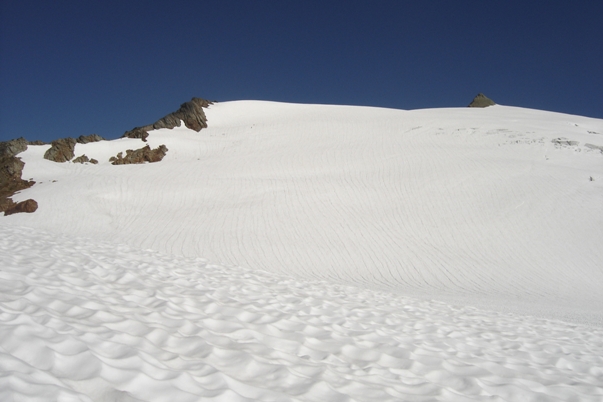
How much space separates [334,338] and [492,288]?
26.1ft

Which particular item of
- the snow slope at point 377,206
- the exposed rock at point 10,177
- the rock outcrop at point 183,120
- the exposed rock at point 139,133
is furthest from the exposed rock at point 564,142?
the exposed rock at point 10,177

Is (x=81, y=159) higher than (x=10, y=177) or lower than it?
higher

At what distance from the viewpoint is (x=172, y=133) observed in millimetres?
27000

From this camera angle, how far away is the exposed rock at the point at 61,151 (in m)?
22.2

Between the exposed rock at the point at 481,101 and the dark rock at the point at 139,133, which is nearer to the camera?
the dark rock at the point at 139,133

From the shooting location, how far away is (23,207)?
51.4 ft

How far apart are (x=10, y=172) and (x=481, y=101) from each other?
40.3 meters

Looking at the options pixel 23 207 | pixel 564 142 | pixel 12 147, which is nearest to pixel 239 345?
pixel 23 207

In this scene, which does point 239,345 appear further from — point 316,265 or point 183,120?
point 183,120

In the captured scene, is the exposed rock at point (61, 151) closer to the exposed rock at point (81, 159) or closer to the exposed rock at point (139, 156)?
the exposed rock at point (81, 159)

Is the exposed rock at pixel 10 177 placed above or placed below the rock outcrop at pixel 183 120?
below

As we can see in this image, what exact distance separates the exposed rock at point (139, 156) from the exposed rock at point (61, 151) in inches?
86.3

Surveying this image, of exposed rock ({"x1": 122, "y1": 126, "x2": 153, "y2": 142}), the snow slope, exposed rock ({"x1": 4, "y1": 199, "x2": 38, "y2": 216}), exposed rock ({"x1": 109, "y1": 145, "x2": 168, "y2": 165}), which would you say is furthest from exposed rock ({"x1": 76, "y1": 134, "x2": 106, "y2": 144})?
exposed rock ({"x1": 4, "y1": 199, "x2": 38, "y2": 216})

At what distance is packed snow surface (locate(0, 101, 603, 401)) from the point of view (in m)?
2.99
